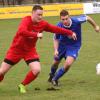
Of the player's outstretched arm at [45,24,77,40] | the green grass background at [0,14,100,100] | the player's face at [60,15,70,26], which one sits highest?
the player's face at [60,15,70,26]

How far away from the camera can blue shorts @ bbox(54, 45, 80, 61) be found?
1052cm

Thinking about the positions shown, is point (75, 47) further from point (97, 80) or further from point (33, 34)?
point (33, 34)

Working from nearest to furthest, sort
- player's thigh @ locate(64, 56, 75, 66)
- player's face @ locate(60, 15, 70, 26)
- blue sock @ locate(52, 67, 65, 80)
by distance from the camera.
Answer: player's face @ locate(60, 15, 70, 26) → player's thigh @ locate(64, 56, 75, 66) → blue sock @ locate(52, 67, 65, 80)

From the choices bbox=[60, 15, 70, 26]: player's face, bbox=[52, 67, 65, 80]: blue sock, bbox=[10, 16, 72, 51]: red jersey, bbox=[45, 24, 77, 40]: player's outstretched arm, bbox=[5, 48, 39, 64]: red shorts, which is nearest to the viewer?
bbox=[10, 16, 72, 51]: red jersey

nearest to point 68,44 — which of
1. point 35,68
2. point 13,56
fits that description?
point 35,68

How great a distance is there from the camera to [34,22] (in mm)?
9273

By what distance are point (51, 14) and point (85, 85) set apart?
3111cm

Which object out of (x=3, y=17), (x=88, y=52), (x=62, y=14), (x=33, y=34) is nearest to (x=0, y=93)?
(x=33, y=34)

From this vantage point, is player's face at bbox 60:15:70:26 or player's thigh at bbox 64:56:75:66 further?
player's thigh at bbox 64:56:75:66

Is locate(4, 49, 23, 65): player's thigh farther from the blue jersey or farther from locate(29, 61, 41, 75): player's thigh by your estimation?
the blue jersey

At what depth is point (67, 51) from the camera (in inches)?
418

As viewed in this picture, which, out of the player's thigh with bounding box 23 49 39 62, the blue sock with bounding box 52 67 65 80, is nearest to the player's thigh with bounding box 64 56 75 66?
the blue sock with bounding box 52 67 65 80

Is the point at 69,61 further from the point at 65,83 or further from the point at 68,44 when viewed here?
the point at 65,83

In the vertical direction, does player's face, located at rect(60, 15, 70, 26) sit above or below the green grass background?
above
